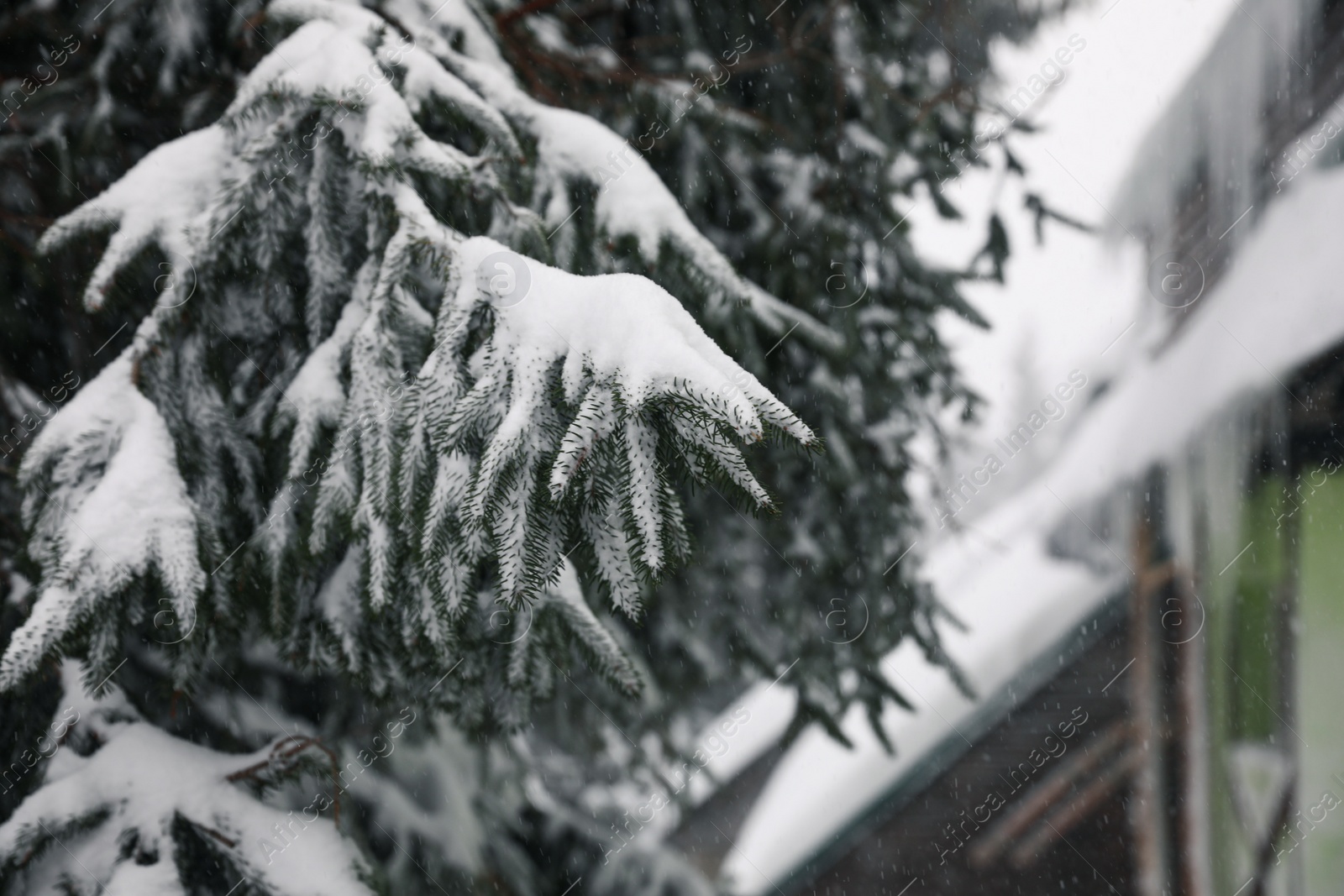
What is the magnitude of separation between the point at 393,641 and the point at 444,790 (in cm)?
103

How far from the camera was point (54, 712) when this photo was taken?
5.28ft

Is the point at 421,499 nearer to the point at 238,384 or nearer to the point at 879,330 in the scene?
the point at 238,384

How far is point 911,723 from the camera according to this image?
267 inches

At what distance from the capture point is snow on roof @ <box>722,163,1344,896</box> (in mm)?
3826

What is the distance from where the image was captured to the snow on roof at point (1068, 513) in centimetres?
383

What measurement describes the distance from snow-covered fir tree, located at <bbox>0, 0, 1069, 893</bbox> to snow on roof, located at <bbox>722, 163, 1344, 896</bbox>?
1838 millimetres

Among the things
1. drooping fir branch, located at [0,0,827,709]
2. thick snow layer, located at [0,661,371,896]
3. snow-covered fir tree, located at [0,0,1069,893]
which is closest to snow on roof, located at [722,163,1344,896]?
snow-covered fir tree, located at [0,0,1069,893]

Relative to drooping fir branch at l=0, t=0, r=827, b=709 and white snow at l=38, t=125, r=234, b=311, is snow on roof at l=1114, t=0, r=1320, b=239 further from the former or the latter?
white snow at l=38, t=125, r=234, b=311

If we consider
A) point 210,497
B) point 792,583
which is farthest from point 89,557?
point 792,583

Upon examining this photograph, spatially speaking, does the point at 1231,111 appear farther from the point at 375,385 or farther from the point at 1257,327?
the point at 375,385

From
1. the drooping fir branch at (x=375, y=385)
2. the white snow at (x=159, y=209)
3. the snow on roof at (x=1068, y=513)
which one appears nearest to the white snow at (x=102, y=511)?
the drooping fir branch at (x=375, y=385)

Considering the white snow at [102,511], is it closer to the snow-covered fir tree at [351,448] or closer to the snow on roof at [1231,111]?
the snow-covered fir tree at [351,448]

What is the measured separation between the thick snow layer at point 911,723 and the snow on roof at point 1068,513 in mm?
14

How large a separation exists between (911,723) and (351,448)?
653 cm
